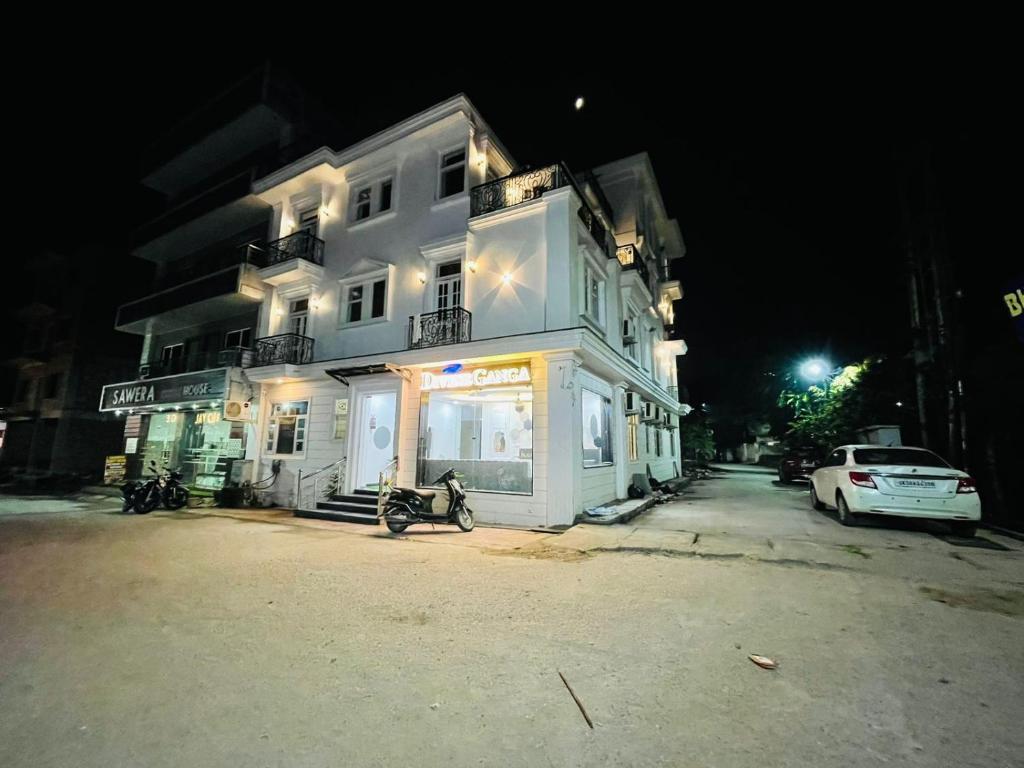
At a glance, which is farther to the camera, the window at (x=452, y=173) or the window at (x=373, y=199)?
the window at (x=373, y=199)

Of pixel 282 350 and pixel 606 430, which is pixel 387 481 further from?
pixel 282 350

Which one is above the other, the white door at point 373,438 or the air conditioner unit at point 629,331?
the air conditioner unit at point 629,331

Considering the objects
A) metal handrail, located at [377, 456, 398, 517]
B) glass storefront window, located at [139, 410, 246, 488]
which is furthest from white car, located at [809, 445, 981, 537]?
glass storefront window, located at [139, 410, 246, 488]

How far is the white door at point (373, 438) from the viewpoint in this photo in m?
11.3

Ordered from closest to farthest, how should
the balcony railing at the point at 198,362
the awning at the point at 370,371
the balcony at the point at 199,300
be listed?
the awning at the point at 370,371
the balcony at the point at 199,300
the balcony railing at the point at 198,362

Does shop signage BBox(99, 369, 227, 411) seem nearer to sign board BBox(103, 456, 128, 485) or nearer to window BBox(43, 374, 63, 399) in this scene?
sign board BBox(103, 456, 128, 485)

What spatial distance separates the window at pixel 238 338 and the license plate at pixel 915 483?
17.8 metres

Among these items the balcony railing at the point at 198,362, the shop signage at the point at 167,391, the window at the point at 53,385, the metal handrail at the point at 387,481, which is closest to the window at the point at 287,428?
the shop signage at the point at 167,391

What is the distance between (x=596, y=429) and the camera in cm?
1106

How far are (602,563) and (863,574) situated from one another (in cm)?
310

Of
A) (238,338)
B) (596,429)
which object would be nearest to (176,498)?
(238,338)

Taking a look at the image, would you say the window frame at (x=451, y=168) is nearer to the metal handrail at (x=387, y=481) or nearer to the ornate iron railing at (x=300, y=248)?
the ornate iron railing at (x=300, y=248)

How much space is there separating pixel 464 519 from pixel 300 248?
10.4 metres

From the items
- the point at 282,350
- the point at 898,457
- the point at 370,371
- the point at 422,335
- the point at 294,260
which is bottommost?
the point at 898,457
